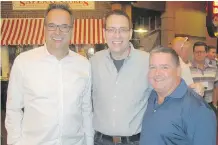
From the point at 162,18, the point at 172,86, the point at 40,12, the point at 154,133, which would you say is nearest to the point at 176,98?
the point at 172,86

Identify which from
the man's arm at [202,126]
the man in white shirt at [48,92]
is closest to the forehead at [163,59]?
the man's arm at [202,126]

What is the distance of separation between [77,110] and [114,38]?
2.44 feet

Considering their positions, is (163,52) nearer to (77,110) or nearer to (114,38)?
(114,38)

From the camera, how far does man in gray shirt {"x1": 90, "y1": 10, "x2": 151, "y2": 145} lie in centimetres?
291

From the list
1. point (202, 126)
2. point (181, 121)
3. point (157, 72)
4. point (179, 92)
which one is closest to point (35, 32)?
point (157, 72)

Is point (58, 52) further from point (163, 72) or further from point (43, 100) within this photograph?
point (163, 72)

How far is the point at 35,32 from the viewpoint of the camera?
1049 centimetres

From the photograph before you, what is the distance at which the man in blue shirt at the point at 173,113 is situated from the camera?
2.12m

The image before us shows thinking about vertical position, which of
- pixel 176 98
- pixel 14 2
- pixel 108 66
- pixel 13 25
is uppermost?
pixel 14 2

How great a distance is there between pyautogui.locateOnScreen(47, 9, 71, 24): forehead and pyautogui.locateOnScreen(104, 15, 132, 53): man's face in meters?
0.41

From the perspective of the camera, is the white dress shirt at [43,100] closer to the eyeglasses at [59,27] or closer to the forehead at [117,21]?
the eyeglasses at [59,27]

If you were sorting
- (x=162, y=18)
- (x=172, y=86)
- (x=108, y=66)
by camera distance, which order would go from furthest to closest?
1. (x=162, y=18)
2. (x=108, y=66)
3. (x=172, y=86)

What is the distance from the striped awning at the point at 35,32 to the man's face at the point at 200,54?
4.23 metres

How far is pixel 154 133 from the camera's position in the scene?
7.50ft
